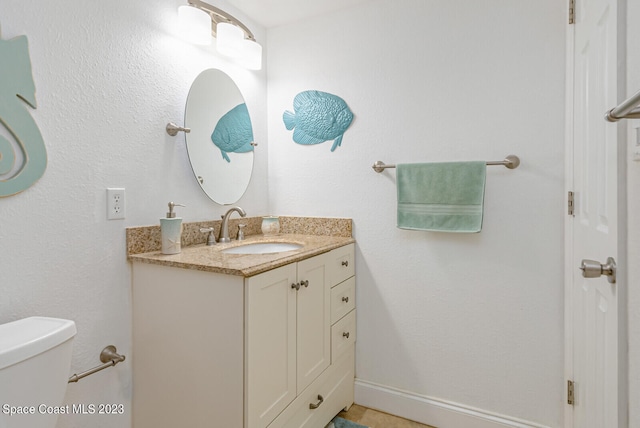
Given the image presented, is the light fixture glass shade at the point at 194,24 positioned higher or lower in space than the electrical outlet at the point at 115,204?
higher

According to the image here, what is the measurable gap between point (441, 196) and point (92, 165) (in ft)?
4.73

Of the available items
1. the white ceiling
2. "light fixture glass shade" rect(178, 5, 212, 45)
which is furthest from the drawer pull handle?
the white ceiling

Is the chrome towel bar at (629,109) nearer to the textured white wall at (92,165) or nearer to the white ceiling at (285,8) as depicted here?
the textured white wall at (92,165)

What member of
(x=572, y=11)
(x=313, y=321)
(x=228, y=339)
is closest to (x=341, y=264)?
(x=313, y=321)

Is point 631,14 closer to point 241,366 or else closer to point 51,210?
point 241,366

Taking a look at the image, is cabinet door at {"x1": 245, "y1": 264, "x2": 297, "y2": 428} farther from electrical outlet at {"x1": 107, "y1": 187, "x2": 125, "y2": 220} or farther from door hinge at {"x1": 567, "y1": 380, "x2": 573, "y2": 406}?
door hinge at {"x1": 567, "y1": 380, "x2": 573, "y2": 406}

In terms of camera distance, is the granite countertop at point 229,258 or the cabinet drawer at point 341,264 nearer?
the granite countertop at point 229,258

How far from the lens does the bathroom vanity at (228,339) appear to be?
1118 mm

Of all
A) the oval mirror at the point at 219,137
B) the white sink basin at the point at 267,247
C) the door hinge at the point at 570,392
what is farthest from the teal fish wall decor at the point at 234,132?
the door hinge at the point at 570,392

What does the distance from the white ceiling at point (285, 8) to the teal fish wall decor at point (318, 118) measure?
0.44 metres

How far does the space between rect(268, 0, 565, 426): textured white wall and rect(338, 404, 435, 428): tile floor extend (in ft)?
Answer: 0.50

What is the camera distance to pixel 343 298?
1750 mm

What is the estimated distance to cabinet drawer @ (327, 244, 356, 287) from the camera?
1.63m

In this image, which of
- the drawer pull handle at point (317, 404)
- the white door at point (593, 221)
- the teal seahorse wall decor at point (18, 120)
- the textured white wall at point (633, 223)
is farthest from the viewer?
the drawer pull handle at point (317, 404)
